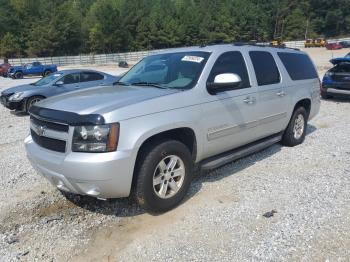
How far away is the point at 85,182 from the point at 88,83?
9.37 metres

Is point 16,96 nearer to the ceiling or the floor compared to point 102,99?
nearer to the floor

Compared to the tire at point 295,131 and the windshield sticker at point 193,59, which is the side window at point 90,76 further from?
the windshield sticker at point 193,59

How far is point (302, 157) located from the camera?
639 centimetres

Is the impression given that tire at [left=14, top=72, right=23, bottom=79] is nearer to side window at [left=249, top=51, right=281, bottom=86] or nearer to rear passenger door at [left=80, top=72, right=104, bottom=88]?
rear passenger door at [left=80, top=72, right=104, bottom=88]

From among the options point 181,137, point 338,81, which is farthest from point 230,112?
point 338,81

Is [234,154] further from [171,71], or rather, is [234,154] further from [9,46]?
[9,46]

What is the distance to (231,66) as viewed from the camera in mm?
5203

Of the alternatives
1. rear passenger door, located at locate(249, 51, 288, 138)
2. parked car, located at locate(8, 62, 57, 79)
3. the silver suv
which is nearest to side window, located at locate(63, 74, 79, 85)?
the silver suv

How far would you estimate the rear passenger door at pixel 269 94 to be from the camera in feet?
18.4

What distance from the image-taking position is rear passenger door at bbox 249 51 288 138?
5.62m

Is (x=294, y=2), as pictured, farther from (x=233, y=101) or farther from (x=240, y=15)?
(x=233, y=101)

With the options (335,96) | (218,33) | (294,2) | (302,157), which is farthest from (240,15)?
(302,157)

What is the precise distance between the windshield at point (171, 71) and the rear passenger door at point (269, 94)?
1.07 m

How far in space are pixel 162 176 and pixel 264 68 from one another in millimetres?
2556
